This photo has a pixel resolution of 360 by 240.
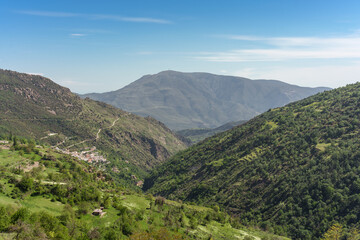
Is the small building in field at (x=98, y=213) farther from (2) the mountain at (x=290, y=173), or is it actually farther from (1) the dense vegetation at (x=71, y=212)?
(2) the mountain at (x=290, y=173)

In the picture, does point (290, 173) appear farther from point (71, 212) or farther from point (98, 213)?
point (71, 212)

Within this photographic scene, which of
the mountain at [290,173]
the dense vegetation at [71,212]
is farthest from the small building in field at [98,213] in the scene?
the mountain at [290,173]

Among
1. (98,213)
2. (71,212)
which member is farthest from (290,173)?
(71,212)

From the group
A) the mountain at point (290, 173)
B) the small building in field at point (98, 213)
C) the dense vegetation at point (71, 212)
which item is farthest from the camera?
the mountain at point (290, 173)

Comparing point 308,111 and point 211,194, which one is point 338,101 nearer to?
point 308,111

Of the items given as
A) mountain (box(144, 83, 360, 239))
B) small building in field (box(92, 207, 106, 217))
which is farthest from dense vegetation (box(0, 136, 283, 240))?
mountain (box(144, 83, 360, 239))

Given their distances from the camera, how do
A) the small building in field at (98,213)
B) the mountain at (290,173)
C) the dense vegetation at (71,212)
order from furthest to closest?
the mountain at (290,173)
the small building in field at (98,213)
the dense vegetation at (71,212)

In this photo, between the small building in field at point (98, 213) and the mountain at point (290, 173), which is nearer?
the small building in field at point (98, 213)
